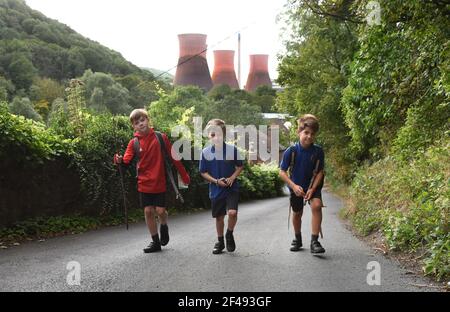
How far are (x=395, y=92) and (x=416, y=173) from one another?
Answer: 1.72 meters

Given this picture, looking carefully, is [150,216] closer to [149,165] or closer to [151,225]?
[151,225]

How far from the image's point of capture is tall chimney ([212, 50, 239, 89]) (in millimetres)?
79188

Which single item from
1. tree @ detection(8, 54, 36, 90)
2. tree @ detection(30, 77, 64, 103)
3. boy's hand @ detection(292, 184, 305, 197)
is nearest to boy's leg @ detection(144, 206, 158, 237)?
boy's hand @ detection(292, 184, 305, 197)

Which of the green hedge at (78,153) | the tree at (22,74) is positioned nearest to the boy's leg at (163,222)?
the green hedge at (78,153)

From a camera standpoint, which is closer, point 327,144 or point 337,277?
point 337,277

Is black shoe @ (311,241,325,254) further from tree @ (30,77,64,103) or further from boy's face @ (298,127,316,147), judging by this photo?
tree @ (30,77,64,103)

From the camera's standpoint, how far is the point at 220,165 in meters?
7.02

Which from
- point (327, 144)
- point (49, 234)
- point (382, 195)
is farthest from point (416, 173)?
point (327, 144)

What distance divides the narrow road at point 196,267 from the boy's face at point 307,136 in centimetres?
136

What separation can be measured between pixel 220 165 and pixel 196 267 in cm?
143

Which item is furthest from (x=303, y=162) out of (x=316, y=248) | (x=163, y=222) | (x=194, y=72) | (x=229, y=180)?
(x=194, y=72)

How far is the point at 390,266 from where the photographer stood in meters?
6.21

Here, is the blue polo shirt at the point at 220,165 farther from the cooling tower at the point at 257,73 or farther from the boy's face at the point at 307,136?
the cooling tower at the point at 257,73

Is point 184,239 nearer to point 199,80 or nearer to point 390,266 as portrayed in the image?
point 390,266
